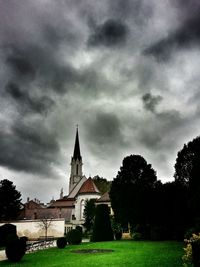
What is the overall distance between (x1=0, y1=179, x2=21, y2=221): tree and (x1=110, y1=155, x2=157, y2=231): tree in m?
26.6

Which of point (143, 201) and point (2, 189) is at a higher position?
point (2, 189)

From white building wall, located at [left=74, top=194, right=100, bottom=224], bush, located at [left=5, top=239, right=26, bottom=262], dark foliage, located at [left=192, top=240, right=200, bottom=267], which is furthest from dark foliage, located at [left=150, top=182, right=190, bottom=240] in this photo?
white building wall, located at [left=74, top=194, right=100, bottom=224]

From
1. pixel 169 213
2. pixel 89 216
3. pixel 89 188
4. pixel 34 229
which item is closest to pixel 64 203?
pixel 89 188

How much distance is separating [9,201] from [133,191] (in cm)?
3124

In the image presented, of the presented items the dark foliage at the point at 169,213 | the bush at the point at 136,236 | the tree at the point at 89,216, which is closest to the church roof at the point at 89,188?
the tree at the point at 89,216

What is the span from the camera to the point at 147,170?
50.4 m

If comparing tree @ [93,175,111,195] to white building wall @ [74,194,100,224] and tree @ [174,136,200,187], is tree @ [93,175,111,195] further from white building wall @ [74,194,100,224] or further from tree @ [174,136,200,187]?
tree @ [174,136,200,187]

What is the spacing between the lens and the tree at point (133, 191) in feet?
149

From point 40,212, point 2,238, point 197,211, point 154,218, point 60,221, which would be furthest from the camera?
point 40,212

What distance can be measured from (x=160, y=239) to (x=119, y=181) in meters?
11.6

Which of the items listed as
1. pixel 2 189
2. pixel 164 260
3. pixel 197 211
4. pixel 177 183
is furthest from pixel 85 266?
pixel 2 189

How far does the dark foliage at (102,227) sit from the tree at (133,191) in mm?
4005

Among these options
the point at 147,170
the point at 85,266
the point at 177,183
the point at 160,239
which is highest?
the point at 147,170

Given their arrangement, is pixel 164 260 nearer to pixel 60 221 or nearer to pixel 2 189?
pixel 60 221
